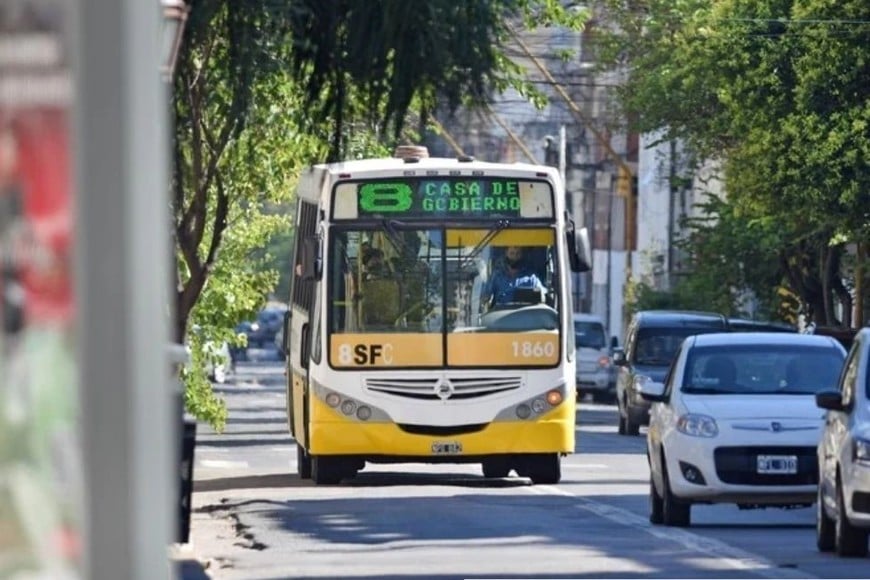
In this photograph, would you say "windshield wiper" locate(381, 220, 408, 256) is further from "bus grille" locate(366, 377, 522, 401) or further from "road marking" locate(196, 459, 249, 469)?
"road marking" locate(196, 459, 249, 469)

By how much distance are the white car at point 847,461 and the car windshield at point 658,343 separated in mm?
22488

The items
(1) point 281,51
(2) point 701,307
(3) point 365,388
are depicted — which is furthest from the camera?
(2) point 701,307

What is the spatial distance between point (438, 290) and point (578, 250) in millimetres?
1447

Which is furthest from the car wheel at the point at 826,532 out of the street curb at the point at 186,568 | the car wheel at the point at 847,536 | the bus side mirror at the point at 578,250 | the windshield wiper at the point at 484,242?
the windshield wiper at the point at 484,242

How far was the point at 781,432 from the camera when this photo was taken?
60.4 ft

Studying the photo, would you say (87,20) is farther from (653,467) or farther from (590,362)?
(590,362)

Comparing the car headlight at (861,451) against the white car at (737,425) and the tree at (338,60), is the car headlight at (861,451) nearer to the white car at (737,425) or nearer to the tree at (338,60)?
the white car at (737,425)

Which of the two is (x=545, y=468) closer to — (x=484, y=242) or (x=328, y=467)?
(x=328, y=467)

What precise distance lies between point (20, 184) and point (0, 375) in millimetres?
282

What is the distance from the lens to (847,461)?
15.2m

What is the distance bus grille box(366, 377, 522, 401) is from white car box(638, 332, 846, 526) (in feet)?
10.9

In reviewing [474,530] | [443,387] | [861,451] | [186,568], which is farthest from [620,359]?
[186,568]

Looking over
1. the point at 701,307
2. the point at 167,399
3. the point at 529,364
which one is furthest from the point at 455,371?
the point at 701,307

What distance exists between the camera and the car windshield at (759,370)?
1928 centimetres
